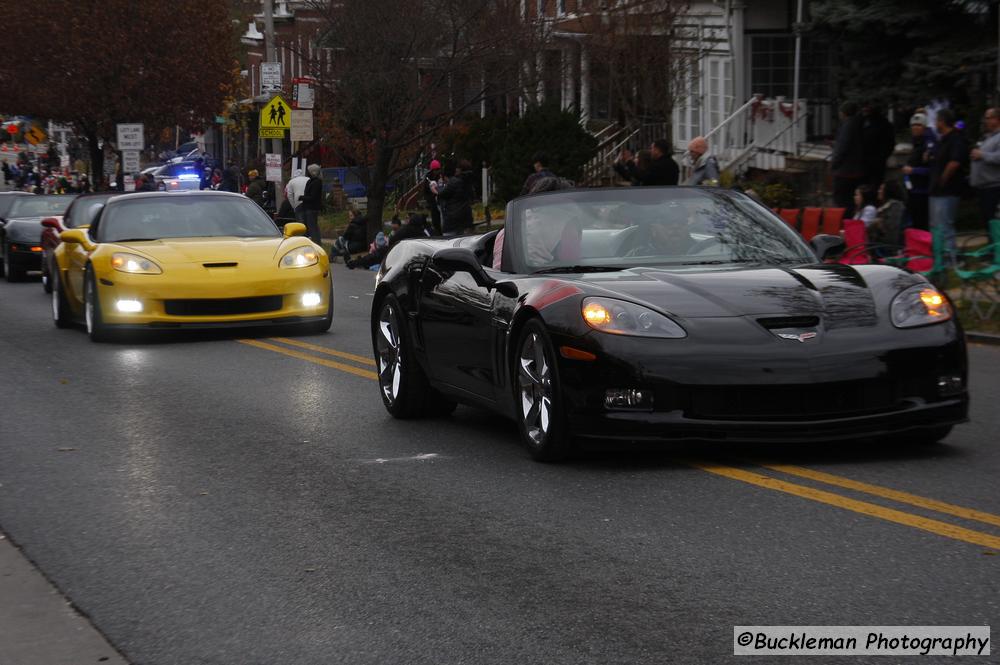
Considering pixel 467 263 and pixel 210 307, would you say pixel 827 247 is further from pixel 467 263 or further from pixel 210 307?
pixel 210 307

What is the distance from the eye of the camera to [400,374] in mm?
9578

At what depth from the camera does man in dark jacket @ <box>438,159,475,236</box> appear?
28.0 meters

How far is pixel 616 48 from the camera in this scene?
33125 mm

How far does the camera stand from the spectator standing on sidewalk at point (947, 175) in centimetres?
1653

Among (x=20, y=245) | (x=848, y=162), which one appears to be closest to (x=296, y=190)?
(x=20, y=245)

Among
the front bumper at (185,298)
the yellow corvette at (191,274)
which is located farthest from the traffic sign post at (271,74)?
the front bumper at (185,298)

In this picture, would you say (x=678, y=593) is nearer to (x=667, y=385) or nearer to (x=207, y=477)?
(x=667, y=385)

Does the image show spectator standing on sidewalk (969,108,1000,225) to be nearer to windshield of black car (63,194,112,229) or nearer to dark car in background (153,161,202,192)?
windshield of black car (63,194,112,229)

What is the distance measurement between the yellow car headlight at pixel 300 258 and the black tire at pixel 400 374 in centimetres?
551

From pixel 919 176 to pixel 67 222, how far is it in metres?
11.1

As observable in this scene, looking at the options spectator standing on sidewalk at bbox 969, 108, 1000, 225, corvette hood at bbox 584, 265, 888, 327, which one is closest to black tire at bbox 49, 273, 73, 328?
spectator standing on sidewalk at bbox 969, 108, 1000, 225

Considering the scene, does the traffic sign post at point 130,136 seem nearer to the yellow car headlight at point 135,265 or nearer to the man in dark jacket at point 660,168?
the man in dark jacket at point 660,168

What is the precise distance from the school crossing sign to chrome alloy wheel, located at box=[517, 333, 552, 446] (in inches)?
1122

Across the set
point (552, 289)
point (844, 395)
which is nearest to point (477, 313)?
point (552, 289)
